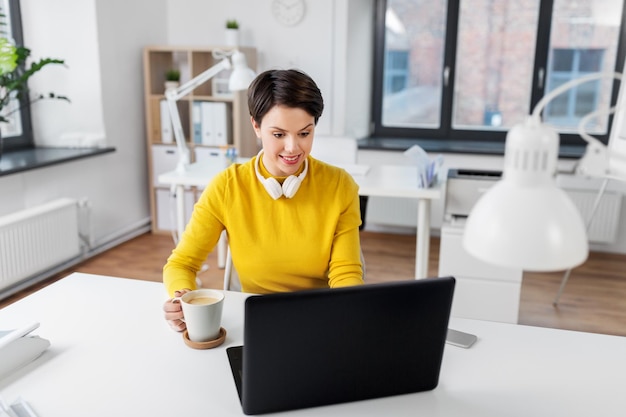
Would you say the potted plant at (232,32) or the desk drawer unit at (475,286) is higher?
the potted plant at (232,32)

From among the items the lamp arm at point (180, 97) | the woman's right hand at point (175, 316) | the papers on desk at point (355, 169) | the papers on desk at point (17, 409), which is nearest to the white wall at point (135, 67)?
the lamp arm at point (180, 97)

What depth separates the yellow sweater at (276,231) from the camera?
1.62m

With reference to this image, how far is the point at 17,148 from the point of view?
13.0 ft

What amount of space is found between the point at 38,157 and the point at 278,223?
263 centimetres

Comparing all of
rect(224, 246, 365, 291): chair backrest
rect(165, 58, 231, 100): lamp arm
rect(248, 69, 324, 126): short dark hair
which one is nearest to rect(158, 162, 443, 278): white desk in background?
rect(165, 58, 231, 100): lamp arm

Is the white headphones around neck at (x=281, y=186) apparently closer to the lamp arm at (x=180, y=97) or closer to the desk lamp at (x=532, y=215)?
the desk lamp at (x=532, y=215)

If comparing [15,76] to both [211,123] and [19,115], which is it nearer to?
[19,115]

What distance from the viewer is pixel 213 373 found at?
1.20 m

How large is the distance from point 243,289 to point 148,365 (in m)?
0.52

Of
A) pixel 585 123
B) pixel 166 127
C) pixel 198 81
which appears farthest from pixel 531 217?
pixel 166 127

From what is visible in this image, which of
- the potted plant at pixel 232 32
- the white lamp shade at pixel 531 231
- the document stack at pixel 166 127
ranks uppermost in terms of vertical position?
the potted plant at pixel 232 32

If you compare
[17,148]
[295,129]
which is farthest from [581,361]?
[17,148]

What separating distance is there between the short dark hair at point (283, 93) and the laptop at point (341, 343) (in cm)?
66

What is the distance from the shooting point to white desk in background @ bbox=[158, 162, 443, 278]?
304 centimetres
